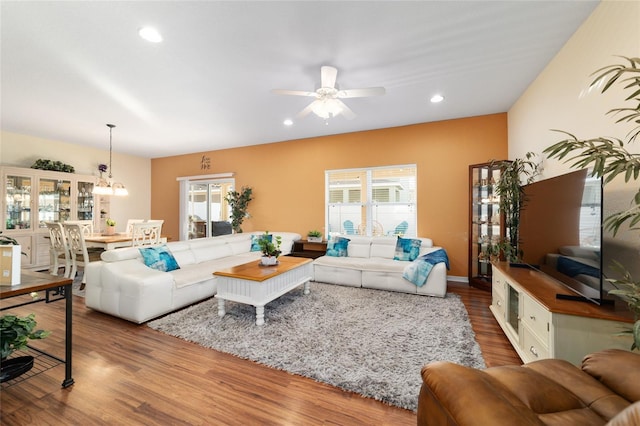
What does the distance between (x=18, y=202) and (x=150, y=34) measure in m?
5.16

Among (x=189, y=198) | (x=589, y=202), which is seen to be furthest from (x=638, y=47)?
(x=189, y=198)

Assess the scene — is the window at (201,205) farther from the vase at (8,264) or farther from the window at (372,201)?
the vase at (8,264)

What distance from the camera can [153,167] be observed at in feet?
24.5

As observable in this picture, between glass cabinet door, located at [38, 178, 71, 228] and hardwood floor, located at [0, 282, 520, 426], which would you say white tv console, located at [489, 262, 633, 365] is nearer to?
hardwood floor, located at [0, 282, 520, 426]

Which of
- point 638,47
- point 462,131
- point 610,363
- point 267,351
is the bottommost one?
point 267,351

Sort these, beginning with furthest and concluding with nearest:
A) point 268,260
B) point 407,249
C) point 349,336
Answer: point 407,249 → point 268,260 → point 349,336

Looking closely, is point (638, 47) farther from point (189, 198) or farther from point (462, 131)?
point (189, 198)

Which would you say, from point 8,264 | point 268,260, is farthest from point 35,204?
point 268,260

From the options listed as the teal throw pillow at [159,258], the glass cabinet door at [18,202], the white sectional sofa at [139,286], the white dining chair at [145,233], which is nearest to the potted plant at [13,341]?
the white sectional sofa at [139,286]

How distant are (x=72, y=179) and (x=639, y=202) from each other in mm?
7911

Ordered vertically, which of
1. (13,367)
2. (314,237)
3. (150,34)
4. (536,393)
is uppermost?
(150,34)

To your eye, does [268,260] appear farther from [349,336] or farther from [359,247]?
[359,247]

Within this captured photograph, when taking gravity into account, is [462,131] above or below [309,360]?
above

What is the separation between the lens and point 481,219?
13.4 feet
